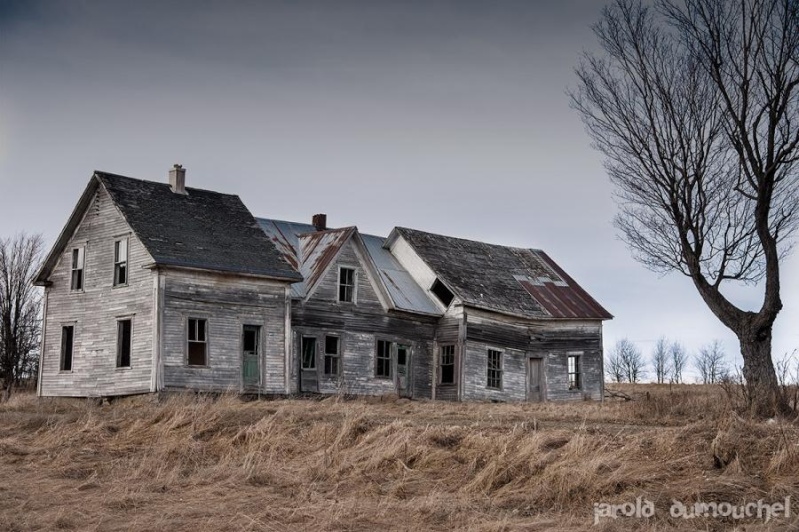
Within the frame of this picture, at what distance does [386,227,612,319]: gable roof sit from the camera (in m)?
31.4

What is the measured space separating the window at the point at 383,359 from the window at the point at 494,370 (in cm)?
342

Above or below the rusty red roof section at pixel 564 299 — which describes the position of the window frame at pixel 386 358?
below

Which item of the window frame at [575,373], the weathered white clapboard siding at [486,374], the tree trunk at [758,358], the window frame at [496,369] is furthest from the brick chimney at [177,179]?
the tree trunk at [758,358]

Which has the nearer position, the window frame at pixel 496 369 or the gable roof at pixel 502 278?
the window frame at pixel 496 369

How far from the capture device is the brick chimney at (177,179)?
2739cm

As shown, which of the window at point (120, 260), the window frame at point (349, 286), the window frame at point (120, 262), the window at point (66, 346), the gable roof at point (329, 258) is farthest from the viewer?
the window frame at point (349, 286)

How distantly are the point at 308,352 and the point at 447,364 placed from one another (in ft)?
16.9

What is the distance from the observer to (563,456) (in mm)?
11539

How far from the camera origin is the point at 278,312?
1025 inches

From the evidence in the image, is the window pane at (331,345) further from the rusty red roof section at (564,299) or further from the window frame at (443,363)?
the rusty red roof section at (564,299)

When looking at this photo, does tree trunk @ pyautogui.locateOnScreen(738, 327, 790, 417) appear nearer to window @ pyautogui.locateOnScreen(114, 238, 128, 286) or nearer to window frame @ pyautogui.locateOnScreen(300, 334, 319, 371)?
window frame @ pyautogui.locateOnScreen(300, 334, 319, 371)

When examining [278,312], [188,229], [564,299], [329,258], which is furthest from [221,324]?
[564,299]

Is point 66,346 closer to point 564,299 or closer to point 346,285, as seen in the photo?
point 346,285

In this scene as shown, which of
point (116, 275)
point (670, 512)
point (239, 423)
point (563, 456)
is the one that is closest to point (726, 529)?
point (670, 512)
